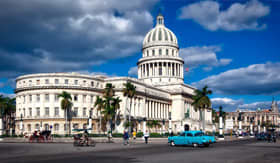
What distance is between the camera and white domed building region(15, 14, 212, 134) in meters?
90.1

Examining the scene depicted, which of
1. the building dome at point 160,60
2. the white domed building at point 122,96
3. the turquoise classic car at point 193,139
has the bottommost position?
the turquoise classic car at point 193,139

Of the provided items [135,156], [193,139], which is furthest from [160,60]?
[135,156]

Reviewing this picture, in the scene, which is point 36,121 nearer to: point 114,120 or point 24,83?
point 24,83

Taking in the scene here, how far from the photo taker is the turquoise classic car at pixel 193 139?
38.8 metres

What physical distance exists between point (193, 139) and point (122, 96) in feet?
198

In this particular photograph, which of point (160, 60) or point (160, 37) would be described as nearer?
point (160, 60)

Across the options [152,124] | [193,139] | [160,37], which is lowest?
[152,124]

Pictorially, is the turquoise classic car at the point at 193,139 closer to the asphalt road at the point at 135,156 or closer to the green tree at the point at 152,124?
the asphalt road at the point at 135,156

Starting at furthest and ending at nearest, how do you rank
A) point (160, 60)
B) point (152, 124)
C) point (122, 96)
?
point (160, 60)
point (152, 124)
point (122, 96)

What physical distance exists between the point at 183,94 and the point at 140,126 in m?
27.1

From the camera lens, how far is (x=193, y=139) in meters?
39.4

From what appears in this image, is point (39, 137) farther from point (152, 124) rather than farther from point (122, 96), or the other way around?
point (152, 124)

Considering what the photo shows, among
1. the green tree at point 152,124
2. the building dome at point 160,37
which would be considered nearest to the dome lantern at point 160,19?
the building dome at point 160,37

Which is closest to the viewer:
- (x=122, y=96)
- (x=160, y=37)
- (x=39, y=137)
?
(x=39, y=137)
